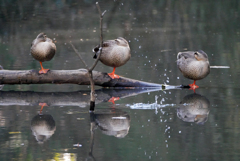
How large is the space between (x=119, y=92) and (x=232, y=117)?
2767 mm

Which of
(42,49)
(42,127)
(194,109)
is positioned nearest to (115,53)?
(42,49)

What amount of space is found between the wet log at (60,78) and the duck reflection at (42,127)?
2.16 metres

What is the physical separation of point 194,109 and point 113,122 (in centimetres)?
151

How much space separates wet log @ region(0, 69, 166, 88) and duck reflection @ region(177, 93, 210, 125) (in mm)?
1143

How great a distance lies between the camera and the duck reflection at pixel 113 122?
6427mm

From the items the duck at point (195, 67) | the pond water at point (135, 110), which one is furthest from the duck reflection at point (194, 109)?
the duck at point (195, 67)

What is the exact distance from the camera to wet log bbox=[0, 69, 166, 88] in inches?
373

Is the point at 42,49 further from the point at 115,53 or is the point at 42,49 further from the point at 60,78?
the point at 115,53

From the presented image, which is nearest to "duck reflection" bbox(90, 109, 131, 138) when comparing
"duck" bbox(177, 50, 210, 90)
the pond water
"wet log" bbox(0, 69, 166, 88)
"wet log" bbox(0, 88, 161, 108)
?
the pond water

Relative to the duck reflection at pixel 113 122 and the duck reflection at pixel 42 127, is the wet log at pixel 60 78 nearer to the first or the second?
the duck reflection at pixel 113 122

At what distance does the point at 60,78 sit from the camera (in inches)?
373

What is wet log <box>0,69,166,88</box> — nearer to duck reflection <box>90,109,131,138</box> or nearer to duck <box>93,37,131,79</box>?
duck <box>93,37,131,79</box>

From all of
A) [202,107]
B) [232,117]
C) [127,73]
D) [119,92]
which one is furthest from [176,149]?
[127,73]

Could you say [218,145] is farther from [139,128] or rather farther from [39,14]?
[39,14]
